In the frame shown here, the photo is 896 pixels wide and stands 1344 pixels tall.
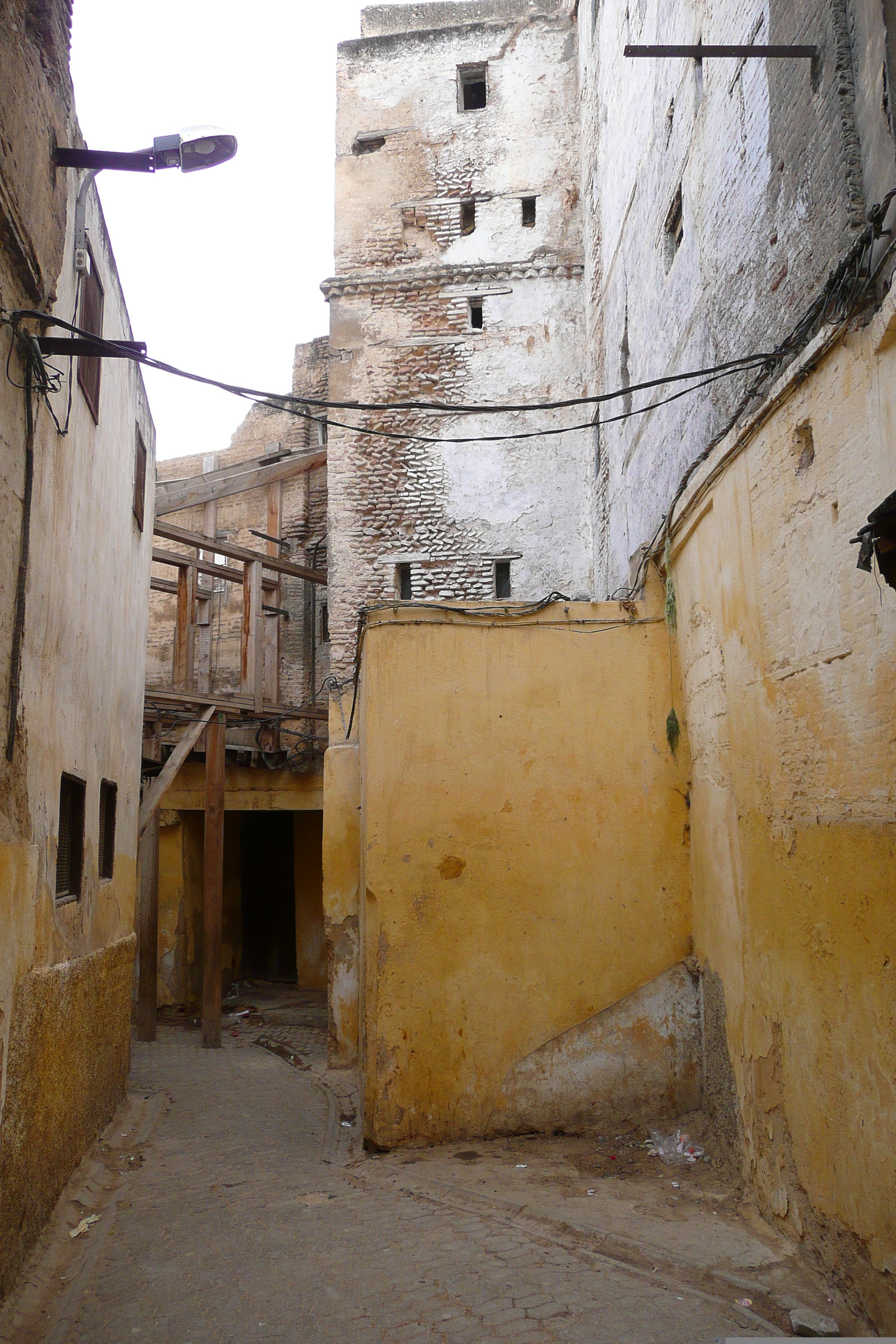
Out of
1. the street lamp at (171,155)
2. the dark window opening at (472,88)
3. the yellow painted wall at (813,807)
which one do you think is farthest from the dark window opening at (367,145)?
the yellow painted wall at (813,807)

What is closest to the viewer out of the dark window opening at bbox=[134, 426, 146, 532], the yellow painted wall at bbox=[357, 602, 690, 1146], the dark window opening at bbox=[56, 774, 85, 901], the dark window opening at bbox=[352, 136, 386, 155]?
the dark window opening at bbox=[56, 774, 85, 901]

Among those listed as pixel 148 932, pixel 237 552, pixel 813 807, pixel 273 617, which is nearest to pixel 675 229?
pixel 813 807

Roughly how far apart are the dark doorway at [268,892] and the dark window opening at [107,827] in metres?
9.86

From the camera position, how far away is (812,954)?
421 cm

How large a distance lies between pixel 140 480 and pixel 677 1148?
288 inches

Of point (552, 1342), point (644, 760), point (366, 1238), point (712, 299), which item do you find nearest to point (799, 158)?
point (712, 299)

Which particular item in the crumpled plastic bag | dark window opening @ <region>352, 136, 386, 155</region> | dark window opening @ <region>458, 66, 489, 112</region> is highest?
dark window opening @ <region>458, 66, 489, 112</region>

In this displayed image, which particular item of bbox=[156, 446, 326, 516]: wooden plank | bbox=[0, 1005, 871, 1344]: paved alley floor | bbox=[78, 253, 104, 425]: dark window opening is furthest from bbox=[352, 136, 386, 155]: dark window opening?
bbox=[0, 1005, 871, 1344]: paved alley floor

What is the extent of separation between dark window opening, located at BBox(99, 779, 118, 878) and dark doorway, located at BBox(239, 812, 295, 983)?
32.3 feet

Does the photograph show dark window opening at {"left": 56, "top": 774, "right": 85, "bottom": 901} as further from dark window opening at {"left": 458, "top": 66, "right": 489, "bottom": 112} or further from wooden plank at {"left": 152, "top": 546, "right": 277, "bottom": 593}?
dark window opening at {"left": 458, "top": 66, "right": 489, "bottom": 112}

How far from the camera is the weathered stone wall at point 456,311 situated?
43.9ft

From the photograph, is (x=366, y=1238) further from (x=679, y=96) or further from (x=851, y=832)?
(x=679, y=96)

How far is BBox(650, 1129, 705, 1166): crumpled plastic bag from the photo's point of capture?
5.60 meters

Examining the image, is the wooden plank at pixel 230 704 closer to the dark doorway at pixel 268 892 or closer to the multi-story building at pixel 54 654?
the multi-story building at pixel 54 654
